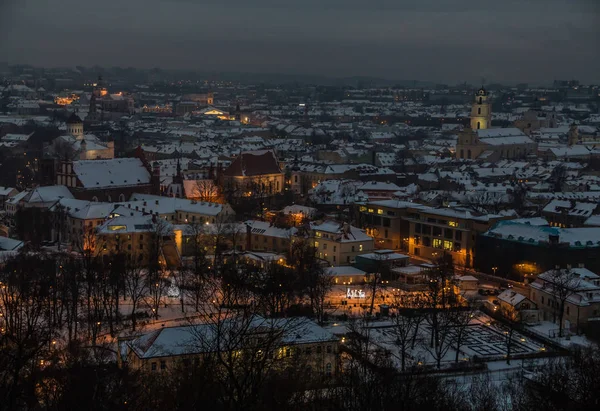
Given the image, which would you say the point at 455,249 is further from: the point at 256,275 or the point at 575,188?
the point at 575,188

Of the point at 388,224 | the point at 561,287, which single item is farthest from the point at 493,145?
the point at 561,287

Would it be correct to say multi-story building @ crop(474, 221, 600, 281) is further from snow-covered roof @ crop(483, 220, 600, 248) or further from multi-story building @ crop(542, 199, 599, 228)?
multi-story building @ crop(542, 199, 599, 228)

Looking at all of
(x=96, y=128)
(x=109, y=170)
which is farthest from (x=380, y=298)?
(x=96, y=128)

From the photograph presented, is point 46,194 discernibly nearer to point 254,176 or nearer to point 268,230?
point 268,230

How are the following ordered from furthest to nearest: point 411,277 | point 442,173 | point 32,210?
point 442,173
point 32,210
point 411,277

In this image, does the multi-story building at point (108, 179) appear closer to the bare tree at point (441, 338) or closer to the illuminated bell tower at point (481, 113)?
the bare tree at point (441, 338)

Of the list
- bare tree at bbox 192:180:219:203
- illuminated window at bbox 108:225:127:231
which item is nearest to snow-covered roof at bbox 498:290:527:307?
illuminated window at bbox 108:225:127:231
